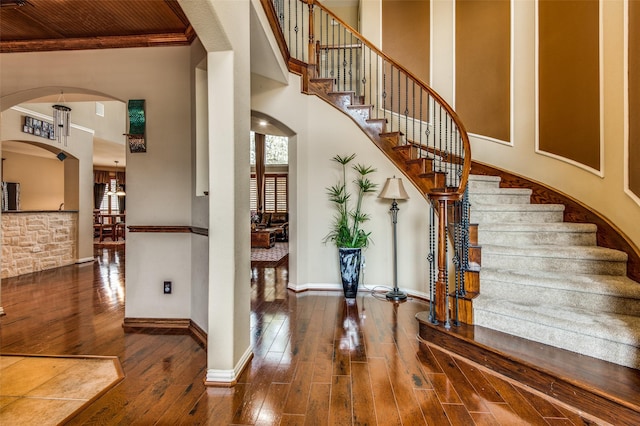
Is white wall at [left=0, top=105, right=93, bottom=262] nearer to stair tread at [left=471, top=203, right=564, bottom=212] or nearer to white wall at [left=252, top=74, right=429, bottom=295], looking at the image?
white wall at [left=252, top=74, right=429, bottom=295]

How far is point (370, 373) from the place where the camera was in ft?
6.99

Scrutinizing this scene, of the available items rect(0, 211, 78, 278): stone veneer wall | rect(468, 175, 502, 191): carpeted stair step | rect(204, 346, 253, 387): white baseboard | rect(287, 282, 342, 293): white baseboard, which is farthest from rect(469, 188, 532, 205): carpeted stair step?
rect(0, 211, 78, 278): stone veneer wall

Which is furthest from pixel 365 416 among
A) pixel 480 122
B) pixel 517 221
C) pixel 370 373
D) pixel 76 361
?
pixel 480 122

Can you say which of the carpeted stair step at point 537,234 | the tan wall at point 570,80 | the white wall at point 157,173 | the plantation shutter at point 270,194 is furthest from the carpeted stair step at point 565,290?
Answer: the plantation shutter at point 270,194

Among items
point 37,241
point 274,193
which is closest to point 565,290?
point 37,241

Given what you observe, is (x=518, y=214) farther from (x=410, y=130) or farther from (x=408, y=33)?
(x=408, y=33)

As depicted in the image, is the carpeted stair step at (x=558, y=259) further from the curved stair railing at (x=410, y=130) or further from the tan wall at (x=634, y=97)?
the tan wall at (x=634, y=97)

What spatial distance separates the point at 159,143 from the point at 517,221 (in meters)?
3.63

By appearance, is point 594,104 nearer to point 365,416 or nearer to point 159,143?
point 365,416

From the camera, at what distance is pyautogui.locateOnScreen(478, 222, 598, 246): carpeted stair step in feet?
9.82

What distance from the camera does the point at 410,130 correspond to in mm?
5082

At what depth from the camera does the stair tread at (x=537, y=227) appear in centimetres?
300

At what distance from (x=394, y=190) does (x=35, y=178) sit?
10317mm

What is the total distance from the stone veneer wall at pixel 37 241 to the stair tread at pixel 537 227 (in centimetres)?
646
